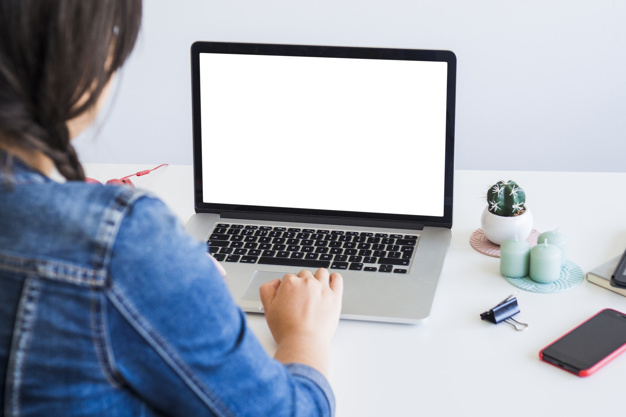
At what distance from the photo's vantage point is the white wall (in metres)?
2.54

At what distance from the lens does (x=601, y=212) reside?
1324 millimetres

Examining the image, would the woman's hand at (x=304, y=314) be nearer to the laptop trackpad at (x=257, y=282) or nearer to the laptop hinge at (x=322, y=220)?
the laptop trackpad at (x=257, y=282)

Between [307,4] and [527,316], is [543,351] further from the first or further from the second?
[307,4]

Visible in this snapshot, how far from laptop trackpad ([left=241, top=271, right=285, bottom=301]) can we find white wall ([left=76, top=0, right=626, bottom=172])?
1.61 meters

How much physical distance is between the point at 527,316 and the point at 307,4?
6.00 ft

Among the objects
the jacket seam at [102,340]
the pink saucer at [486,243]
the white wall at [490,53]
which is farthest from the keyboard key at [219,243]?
the white wall at [490,53]

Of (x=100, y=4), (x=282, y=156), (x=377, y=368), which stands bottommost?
(x=377, y=368)

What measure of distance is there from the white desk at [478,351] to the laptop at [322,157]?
3.8 inches

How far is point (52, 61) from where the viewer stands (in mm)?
554

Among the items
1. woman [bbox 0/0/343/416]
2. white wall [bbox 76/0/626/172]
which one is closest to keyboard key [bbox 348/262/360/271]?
woman [bbox 0/0/343/416]

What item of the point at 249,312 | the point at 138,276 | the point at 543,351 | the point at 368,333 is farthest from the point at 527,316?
the point at 138,276

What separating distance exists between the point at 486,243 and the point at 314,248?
0.93ft

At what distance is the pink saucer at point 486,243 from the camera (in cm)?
120

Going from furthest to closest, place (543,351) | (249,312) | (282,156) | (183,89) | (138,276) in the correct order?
(183,89) → (282,156) → (249,312) → (543,351) → (138,276)
